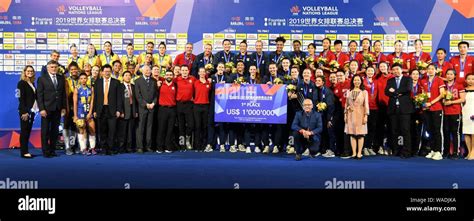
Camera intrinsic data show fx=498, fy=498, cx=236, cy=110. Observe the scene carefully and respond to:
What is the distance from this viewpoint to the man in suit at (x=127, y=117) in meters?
10.4

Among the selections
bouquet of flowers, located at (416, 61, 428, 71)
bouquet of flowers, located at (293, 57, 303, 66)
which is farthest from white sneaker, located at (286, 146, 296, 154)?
bouquet of flowers, located at (416, 61, 428, 71)

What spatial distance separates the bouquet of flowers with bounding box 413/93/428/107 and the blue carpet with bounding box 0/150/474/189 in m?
1.09

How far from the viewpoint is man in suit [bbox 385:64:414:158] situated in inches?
387

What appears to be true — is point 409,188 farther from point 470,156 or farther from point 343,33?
point 343,33

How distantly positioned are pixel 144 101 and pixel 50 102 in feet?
6.15

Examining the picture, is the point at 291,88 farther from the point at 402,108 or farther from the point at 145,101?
the point at 145,101

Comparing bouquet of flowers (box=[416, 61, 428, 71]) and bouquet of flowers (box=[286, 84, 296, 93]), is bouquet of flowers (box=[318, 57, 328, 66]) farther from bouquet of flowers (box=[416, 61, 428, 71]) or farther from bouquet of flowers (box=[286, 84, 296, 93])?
bouquet of flowers (box=[416, 61, 428, 71])

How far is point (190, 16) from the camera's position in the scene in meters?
13.0

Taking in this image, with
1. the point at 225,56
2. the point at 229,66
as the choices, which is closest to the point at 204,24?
the point at 225,56

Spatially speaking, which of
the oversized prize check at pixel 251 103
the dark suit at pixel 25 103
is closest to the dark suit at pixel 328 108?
the oversized prize check at pixel 251 103

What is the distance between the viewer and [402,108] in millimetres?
9844

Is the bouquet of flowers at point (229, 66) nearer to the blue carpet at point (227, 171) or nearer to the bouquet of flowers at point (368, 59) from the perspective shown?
the blue carpet at point (227, 171)

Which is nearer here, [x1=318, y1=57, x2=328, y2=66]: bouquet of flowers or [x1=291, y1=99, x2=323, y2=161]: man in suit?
[x1=291, y1=99, x2=323, y2=161]: man in suit

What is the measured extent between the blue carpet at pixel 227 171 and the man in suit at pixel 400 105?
0.49 m
